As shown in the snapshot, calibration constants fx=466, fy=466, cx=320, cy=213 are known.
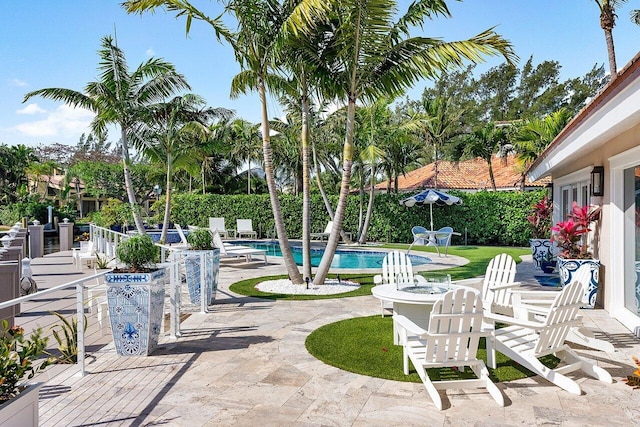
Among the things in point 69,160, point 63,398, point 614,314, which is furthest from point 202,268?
point 69,160

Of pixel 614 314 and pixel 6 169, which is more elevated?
pixel 6 169

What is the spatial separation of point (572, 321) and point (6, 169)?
52169 mm

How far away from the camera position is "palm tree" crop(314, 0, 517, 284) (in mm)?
8648

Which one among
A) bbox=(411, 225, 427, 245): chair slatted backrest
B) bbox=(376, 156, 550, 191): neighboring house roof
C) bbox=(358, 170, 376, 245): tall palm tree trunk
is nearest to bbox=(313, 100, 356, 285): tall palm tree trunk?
A: bbox=(411, 225, 427, 245): chair slatted backrest

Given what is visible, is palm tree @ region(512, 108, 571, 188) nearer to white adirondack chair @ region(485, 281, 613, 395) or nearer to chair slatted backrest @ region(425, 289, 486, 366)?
white adirondack chair @ region(485, 281, 613, 395)

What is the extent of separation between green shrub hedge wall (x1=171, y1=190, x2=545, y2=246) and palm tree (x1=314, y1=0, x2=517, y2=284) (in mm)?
12079

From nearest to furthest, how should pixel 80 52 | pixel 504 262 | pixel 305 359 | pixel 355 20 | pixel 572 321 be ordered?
pixel 572 321, pixel 305 359, pixel 504 262, pixel 355 20, pixel 80 52

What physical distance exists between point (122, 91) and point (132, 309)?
12.1 metres

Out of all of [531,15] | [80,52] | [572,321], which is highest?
[531,15]

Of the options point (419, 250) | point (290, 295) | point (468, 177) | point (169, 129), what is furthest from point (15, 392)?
point (468, 177)

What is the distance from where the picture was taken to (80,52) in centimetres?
1605

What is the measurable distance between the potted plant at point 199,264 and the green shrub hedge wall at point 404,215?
14.3m

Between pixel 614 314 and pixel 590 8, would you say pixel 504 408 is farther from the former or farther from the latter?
pixel 590 8

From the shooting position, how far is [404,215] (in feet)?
70.9
